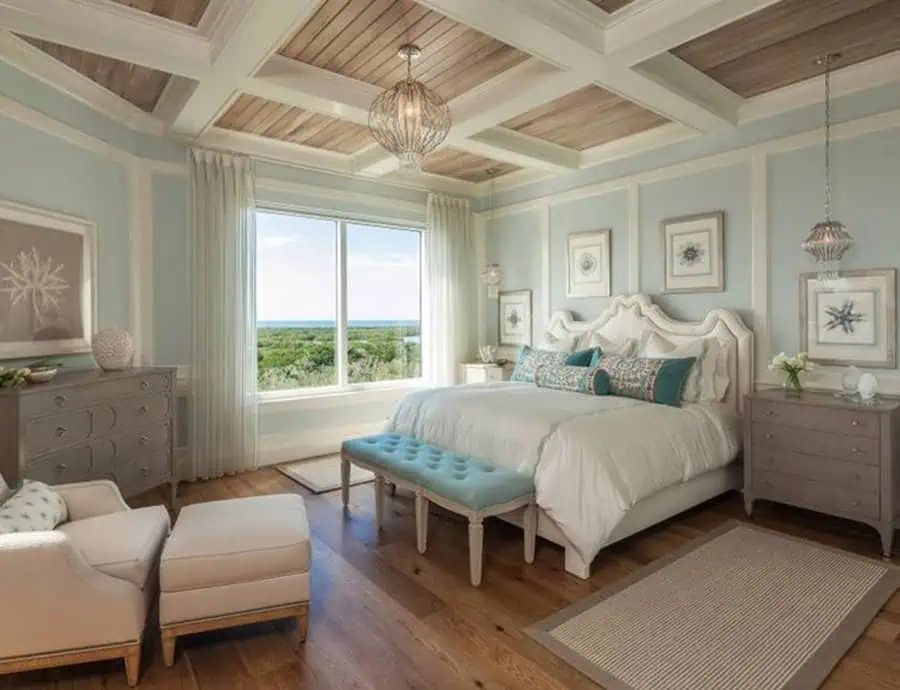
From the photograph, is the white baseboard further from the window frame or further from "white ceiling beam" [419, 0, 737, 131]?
"white ceiling beam" [419, 0, 737, 131]

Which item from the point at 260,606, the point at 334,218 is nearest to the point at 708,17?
the point at 260,606

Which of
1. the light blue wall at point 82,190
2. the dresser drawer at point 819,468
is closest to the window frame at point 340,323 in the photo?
the light blue wall at point 82,190

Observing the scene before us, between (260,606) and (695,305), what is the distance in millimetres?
3830

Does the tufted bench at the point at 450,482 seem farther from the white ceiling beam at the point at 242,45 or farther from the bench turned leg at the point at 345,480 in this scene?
the white ceiling beam at the point at 242,45

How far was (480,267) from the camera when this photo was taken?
633cm

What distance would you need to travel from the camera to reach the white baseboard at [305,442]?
16.0 feet

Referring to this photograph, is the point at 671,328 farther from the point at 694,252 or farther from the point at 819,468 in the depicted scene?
the point at 819,468

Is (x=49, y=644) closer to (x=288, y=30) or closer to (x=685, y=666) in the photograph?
(x=685, y=666)

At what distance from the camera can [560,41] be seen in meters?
2.77

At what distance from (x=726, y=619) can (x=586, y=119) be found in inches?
142

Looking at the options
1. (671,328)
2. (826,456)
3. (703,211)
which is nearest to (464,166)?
(703,211)

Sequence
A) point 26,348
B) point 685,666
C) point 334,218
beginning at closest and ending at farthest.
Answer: point 685,666 < point 26,348 < point 334,218

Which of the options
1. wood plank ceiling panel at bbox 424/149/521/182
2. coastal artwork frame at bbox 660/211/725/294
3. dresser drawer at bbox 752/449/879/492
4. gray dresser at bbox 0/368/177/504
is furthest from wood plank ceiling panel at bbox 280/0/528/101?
dresser drawer at bbox 752/449/879/492

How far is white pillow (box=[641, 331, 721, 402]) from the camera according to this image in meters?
3.85
